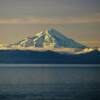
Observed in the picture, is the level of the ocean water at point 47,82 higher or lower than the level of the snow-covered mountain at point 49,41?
lower

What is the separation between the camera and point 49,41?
18.0 ft

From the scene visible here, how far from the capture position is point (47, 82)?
550 centimetres

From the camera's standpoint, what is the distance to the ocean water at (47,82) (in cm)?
545

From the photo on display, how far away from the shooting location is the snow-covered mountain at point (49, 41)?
17.9ft

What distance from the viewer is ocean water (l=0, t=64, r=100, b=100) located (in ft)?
17.9

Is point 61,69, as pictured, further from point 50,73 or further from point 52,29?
point 52,29

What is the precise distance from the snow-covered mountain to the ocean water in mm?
254

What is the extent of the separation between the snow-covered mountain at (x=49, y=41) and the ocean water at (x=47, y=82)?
254mm

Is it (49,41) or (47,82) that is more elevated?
(49,41)

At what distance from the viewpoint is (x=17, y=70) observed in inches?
215

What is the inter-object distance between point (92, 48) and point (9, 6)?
1129 millimetres

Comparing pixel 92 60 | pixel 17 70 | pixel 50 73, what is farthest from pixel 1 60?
pixel 92 60

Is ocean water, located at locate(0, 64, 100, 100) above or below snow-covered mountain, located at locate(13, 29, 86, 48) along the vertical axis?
below

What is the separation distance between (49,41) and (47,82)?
495mm
